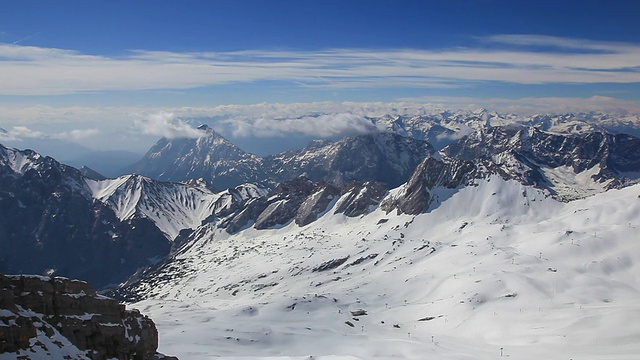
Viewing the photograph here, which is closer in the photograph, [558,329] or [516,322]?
[558,329]

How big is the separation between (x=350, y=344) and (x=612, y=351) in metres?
76.3

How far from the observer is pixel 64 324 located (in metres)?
71.9

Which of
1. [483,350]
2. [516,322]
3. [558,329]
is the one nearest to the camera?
[483,350]

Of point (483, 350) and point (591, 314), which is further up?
point (591, 314)

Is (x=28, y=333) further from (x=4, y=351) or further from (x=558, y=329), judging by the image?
(x=558, y=329)

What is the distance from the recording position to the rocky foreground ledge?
64375 millimetres

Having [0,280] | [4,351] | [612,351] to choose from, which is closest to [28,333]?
[4,351]

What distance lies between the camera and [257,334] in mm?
159875

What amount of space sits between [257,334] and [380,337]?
144 ft

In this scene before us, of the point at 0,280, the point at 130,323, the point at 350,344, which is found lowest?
the point at 350,344

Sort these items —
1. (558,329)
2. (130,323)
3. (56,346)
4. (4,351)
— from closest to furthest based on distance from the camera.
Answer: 1. (4,351)
2. (56,346)
3. (130,323)
4. (558,329)

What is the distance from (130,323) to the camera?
79562 mm

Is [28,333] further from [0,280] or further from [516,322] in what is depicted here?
[516,322]

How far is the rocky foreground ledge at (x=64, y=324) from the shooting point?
6438 centimetres
